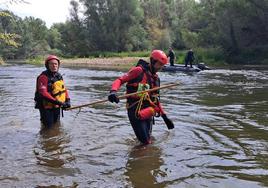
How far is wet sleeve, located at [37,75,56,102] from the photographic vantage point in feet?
29.7

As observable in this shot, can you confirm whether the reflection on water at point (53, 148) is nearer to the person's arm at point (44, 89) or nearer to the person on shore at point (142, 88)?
the person's arm at point (44, 89)

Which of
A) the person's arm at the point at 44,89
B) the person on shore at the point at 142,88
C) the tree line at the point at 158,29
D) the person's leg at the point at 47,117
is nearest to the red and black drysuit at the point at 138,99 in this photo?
the person on shore at the point at 142,88

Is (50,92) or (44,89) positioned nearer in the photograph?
(44,89)

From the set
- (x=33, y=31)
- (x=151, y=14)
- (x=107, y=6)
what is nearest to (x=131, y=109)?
(x=107, y=6)

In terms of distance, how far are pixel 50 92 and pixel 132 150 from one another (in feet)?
8.27

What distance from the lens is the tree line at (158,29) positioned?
47.2 meters

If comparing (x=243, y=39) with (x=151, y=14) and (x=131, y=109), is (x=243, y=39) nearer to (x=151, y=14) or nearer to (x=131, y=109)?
(x=151, y=14)

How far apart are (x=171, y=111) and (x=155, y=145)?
15.4 ft

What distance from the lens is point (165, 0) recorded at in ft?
285

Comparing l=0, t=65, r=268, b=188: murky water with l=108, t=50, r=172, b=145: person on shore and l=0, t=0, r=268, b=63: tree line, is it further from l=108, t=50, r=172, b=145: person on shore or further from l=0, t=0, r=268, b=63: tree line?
l=0, t=0, r=268, b=63: tree line

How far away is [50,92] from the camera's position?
9328 mm

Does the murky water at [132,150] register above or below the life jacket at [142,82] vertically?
below

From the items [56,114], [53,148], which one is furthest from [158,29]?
[53,148]

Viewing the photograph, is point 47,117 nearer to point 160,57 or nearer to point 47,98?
point 47,98
